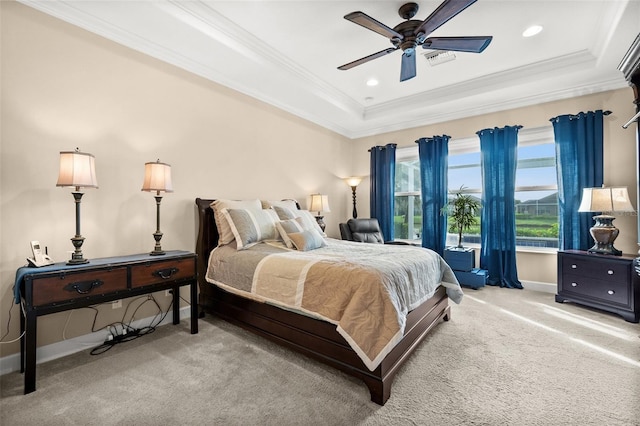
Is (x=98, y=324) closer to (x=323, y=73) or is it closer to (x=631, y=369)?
(x=323, y=73)

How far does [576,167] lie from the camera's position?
377cm

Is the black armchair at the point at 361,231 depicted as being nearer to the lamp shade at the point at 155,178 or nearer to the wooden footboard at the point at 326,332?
the wooden footboard at the point at 326,332

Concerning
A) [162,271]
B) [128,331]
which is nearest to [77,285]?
[162,271]

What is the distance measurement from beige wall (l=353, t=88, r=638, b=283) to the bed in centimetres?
227

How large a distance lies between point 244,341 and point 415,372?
1.45 metres

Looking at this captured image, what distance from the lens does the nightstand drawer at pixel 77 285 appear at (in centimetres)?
180

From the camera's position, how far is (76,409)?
161 cm

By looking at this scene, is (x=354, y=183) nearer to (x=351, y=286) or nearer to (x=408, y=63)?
(x=408, y=63)

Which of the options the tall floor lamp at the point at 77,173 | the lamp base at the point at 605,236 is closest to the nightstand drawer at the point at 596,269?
the lamp base at the point at 605,236

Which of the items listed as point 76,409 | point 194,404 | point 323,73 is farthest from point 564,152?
point 76,409

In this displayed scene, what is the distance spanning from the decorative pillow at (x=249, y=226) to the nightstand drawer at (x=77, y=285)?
1.01 m

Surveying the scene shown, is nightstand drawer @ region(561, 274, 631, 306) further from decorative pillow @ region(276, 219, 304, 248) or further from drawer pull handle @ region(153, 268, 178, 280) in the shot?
A: drawer pull handle @ region(153, 268, 178, 280)

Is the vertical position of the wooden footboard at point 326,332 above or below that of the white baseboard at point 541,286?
above

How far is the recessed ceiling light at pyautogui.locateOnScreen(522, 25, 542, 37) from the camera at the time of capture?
283cm
